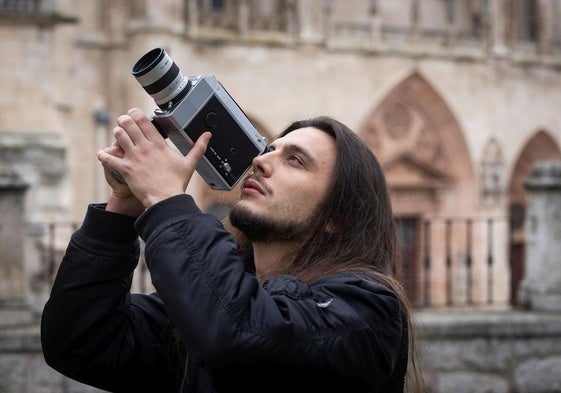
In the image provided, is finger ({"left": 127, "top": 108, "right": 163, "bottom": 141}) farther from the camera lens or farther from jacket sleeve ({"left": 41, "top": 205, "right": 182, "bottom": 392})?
jacket sleeve ({"left": 41, "top": 205, "right": 182, "bottom": 392})

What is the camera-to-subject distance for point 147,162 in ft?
7.39

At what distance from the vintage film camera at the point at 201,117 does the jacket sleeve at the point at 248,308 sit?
0.19 m

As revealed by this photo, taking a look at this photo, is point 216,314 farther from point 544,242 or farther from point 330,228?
point 544,242

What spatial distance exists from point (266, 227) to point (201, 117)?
0.31 metres

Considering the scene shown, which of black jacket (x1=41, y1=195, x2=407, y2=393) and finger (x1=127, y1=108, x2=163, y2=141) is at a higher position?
finger (x1=127, y1=108, x2=163, y2=141)

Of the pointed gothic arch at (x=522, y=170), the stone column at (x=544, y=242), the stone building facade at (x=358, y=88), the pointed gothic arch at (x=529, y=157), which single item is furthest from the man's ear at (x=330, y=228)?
the pointed gothic arch at (x=529, y=157)

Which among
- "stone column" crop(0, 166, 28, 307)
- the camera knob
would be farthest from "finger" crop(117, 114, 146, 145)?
"stone column" crop(0, 166, 28, 307)

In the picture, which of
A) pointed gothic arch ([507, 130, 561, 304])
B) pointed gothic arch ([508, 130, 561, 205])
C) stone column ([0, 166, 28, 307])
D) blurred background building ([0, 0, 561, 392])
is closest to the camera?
stone column ([0, 166, 28, 307])

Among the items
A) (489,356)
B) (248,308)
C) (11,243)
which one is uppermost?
(248,308)

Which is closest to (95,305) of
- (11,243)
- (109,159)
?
(109,159)

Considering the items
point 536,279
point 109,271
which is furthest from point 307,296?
point 536,279

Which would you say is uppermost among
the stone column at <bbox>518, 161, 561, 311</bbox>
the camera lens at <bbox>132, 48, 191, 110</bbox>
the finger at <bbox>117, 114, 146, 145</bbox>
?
the camera lens at <bbox>132, 48, 191, 110</bbox>

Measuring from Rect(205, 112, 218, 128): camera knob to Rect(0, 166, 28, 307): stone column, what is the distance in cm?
478

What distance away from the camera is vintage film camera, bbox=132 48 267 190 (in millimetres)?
2295
